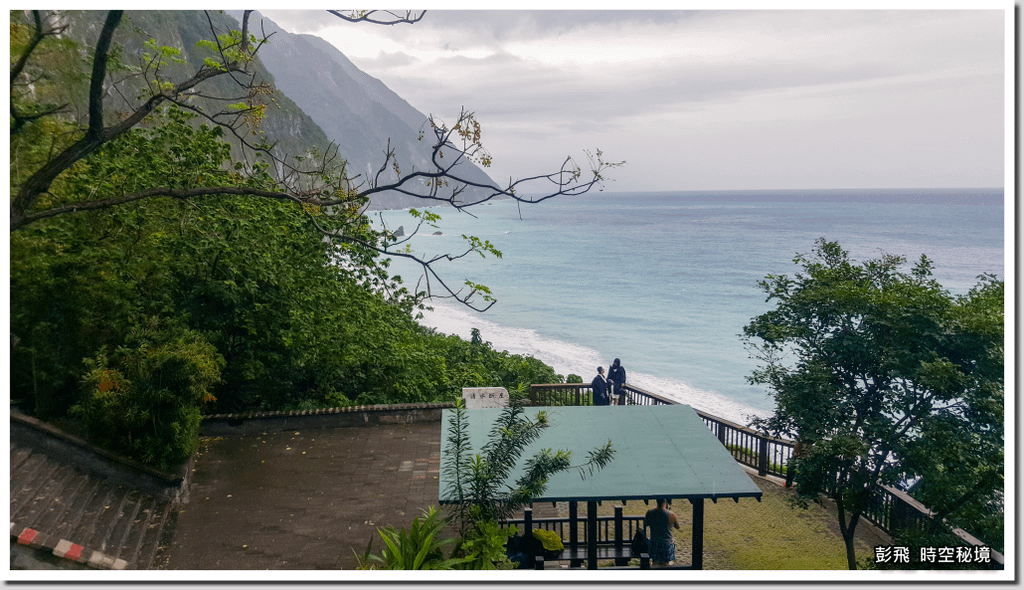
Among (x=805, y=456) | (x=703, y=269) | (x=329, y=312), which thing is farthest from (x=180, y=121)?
(x=703, y=269)

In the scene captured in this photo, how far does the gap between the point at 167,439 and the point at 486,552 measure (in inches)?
198

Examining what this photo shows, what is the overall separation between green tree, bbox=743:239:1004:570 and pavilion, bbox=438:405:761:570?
3.40 feet

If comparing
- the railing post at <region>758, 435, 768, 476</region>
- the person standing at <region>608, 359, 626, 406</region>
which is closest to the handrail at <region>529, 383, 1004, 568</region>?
the railing post at <region>758, 435, 768, 476</region>

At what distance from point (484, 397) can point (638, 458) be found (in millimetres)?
4363

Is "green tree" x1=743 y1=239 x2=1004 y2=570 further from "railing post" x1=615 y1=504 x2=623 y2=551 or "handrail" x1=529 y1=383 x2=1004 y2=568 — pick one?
"railing post" x1=615 y1=504 x2=623 y2=551

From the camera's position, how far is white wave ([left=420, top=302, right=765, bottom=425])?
27.4 metres

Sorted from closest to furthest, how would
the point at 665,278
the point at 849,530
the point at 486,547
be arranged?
the point at 486,547
the point at 849,530
the point at 665,278

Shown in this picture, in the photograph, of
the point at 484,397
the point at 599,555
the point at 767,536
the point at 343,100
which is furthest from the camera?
the point at 343,100

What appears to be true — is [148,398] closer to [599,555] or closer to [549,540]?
[549,540]

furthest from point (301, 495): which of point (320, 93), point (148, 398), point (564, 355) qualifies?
point (320, 93)

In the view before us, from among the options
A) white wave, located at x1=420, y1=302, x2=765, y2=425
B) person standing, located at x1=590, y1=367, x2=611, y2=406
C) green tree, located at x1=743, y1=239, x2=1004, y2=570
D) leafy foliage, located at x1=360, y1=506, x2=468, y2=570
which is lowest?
white wave, located at x1=420, y1=302, x2=765, y2=425

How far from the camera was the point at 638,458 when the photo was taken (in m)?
6.41

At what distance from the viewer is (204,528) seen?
7.41 metres

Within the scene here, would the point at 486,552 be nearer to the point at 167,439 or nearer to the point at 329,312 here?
the point at 167,439
